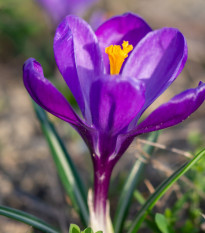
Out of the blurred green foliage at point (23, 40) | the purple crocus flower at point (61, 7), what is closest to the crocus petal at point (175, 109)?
the blurred green foliage at point (23, 40)

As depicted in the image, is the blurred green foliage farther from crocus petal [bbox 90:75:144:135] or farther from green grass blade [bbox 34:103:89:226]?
crocus petal [bbox 90:75:144:135]

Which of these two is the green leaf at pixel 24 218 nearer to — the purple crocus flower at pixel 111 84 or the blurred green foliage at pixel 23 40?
the purple crocus flower at pixel 111 84

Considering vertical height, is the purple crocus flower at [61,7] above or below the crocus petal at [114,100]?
below

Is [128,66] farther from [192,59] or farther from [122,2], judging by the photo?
[122,2]

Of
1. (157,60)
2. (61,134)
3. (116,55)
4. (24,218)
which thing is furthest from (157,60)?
(61,134)

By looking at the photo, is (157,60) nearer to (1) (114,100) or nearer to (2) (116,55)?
(2) (116,55)

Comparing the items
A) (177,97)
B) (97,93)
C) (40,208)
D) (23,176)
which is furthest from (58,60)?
(23,176)

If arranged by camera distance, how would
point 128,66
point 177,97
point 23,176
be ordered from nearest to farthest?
point 177,97, point 128,66, point 23,176
